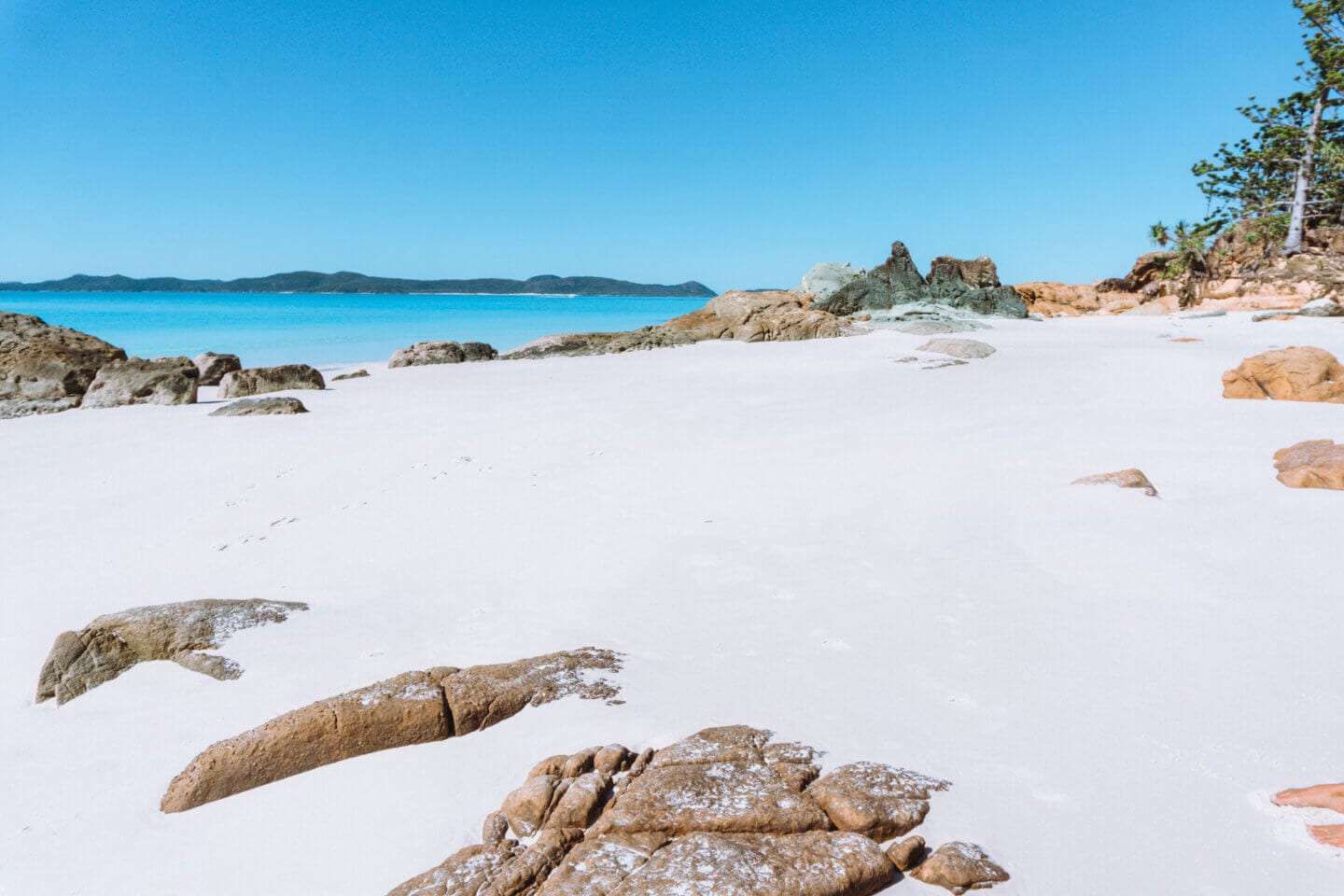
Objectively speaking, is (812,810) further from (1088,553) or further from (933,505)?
(933,505)

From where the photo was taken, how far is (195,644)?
126 inches

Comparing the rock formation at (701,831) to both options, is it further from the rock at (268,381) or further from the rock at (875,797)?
the rock at (268,381)

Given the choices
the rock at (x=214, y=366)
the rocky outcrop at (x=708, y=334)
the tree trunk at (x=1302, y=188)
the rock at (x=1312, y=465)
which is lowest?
the rock at (x=1312, y=465)

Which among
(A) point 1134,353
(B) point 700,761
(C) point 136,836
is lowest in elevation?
(C) point 136,836

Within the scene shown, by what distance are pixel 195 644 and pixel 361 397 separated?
763cm

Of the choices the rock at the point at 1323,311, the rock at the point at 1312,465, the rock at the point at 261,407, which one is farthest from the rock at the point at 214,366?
the rock at the point at 1323,311

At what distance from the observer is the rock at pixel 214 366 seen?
12.6 metres

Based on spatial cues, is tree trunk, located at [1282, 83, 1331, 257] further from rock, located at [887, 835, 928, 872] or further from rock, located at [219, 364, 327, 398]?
rock, located at [887, 835, 928, 872]

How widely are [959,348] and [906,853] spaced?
10152 millimetres

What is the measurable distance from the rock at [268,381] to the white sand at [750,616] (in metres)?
3.99

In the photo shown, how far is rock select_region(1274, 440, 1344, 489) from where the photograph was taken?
13.1 feet

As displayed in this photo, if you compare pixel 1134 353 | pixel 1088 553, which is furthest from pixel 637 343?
pixel 1088 553

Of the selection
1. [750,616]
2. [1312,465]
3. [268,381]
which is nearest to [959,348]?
[1312,465]

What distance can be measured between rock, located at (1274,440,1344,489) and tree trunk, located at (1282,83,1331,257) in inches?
1022
